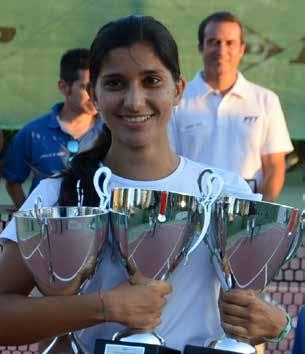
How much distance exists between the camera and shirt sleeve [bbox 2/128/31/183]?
470 centimetres

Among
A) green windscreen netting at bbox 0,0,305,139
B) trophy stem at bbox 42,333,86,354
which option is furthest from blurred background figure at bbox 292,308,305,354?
green windscreen netting at bbox 0,0,305,139

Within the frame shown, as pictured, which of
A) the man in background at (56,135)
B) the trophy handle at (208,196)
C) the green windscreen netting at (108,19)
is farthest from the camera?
the green windscreen netting at (108,19)

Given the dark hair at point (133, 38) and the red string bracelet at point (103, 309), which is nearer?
the red string bracelet at point (103, 309)

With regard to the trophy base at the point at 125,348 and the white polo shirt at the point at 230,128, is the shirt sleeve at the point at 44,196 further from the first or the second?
the white polo shirt at the point at 230,128

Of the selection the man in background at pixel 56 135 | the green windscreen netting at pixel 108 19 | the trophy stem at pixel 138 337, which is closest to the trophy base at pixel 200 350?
the trophy stem at pixel 138 337

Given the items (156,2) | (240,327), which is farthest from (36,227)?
(156,2)

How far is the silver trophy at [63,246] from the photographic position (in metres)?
1.77

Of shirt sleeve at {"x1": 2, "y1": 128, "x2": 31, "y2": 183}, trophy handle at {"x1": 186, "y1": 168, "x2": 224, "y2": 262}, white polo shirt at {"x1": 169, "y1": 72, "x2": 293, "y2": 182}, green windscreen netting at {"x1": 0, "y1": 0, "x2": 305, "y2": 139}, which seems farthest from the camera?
green windscreen netting at {"x1": 0, "y1": 0, "x2": 305, "y2": 139}

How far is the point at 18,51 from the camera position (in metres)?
5.99

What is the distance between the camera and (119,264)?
6.10ft

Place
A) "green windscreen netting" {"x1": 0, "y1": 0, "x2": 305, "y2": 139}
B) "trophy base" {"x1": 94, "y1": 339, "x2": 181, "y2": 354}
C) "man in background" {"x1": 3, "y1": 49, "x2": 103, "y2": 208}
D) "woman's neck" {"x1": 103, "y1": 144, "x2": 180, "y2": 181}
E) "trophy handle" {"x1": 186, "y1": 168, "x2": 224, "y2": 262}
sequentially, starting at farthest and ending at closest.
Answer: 1. "green windscreen netting" {"x1": 0, "y1": 0, "x2": 305, "y2": 139}
2. "man in background" {"x1": 3, "y1": 49, "x2": 103, "y2": 208}
3. "woman's neck" {"x1": 103, "y1": 144, "x2": 180, "y2": 181}
4. "trophy handle" {"x1": 186, "y1": 168, "x2": 224, "y2": 262}
5. "trophy base" {"x1": 94, "y1": 339, "x2": 181, "y2": 354}

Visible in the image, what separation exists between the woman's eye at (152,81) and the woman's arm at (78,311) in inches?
16.7

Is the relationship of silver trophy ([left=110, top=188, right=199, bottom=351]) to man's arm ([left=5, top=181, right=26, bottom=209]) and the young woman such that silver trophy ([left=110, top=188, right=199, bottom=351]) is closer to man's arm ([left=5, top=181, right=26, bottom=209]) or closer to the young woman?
the young woman

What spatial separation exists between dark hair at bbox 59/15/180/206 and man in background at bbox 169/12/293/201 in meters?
2.48
